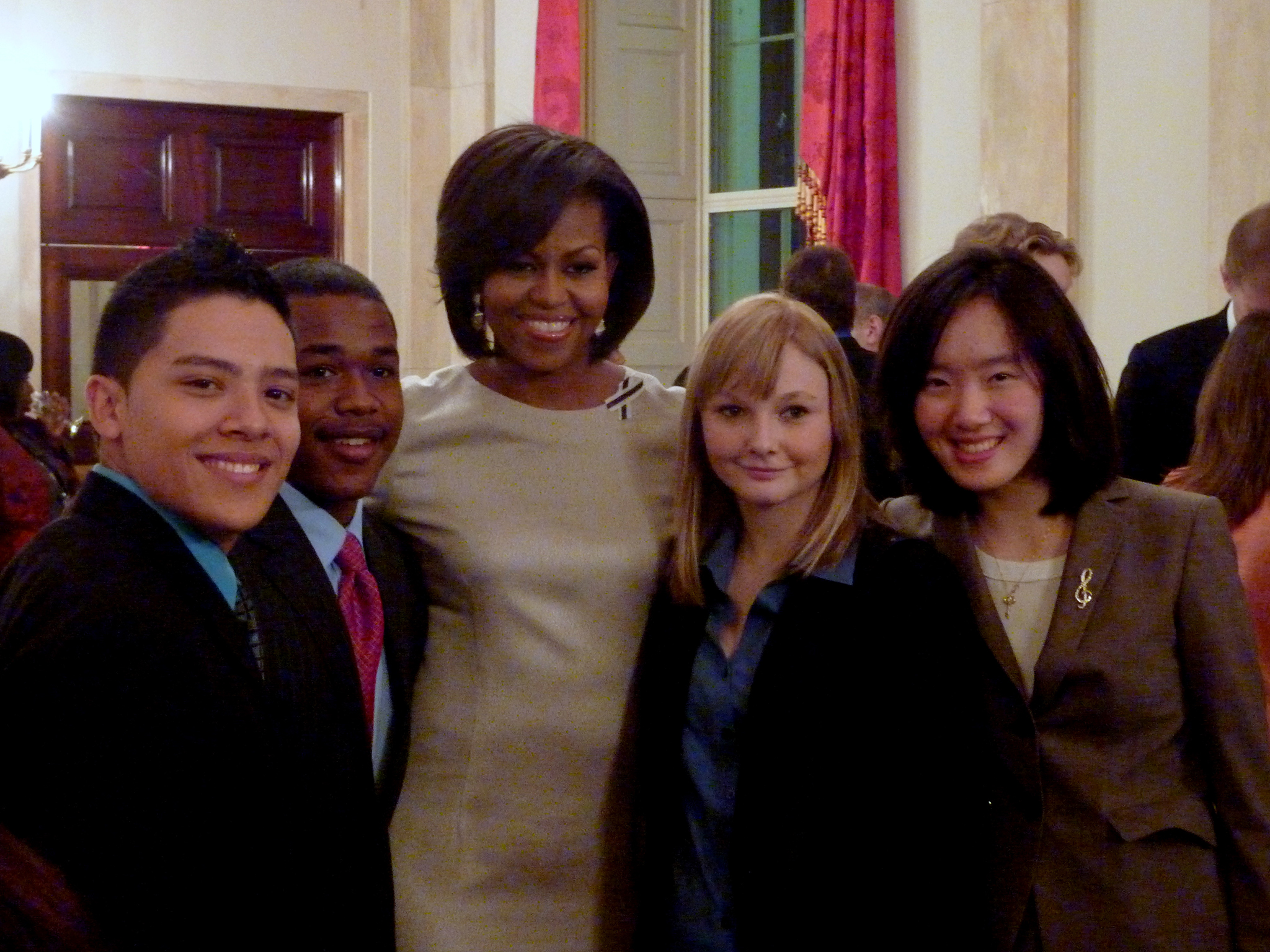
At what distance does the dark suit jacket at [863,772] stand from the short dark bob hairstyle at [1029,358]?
199 mm

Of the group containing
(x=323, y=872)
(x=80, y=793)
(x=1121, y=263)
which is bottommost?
(x=323, y=872)

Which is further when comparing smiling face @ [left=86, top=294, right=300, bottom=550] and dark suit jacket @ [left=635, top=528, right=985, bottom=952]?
dark suit jacket @ [left=635, top=528, right=985, bottom=952]

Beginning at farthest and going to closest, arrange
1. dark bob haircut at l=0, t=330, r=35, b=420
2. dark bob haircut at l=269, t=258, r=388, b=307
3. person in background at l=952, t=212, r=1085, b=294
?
dark bob haircut at l=0, t=330, r=35, b=420
person in background at l=952, t=212, r=1085, b=294
dark bob haircut at l=269, t=258, r=388, b=307

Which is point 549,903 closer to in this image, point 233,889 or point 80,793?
point 233,889

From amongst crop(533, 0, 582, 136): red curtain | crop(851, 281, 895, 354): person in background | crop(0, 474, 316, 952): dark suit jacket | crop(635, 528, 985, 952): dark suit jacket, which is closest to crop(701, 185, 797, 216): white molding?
crop(533, 0, 582, 136): red curtain

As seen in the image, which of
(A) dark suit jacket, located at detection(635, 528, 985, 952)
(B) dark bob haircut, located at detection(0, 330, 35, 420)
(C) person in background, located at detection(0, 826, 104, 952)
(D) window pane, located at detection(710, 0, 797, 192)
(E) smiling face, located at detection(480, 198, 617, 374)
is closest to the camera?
(C) person in background, located at detection(0, 826, 104, 952)

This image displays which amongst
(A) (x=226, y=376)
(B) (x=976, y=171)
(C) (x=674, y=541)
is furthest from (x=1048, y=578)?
(B) (x=976, y=171)

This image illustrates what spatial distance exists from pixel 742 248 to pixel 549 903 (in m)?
6.17

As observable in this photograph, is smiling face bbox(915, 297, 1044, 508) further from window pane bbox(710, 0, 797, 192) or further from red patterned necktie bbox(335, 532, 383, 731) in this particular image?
window pane bbox(710, 0, 797, 192)

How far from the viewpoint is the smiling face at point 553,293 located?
1980mm

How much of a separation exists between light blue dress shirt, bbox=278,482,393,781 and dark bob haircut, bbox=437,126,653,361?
342 mm

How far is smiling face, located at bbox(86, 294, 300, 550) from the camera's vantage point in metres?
1.44

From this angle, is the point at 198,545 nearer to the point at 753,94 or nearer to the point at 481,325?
the point at 481,325

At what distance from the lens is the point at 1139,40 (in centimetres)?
494
